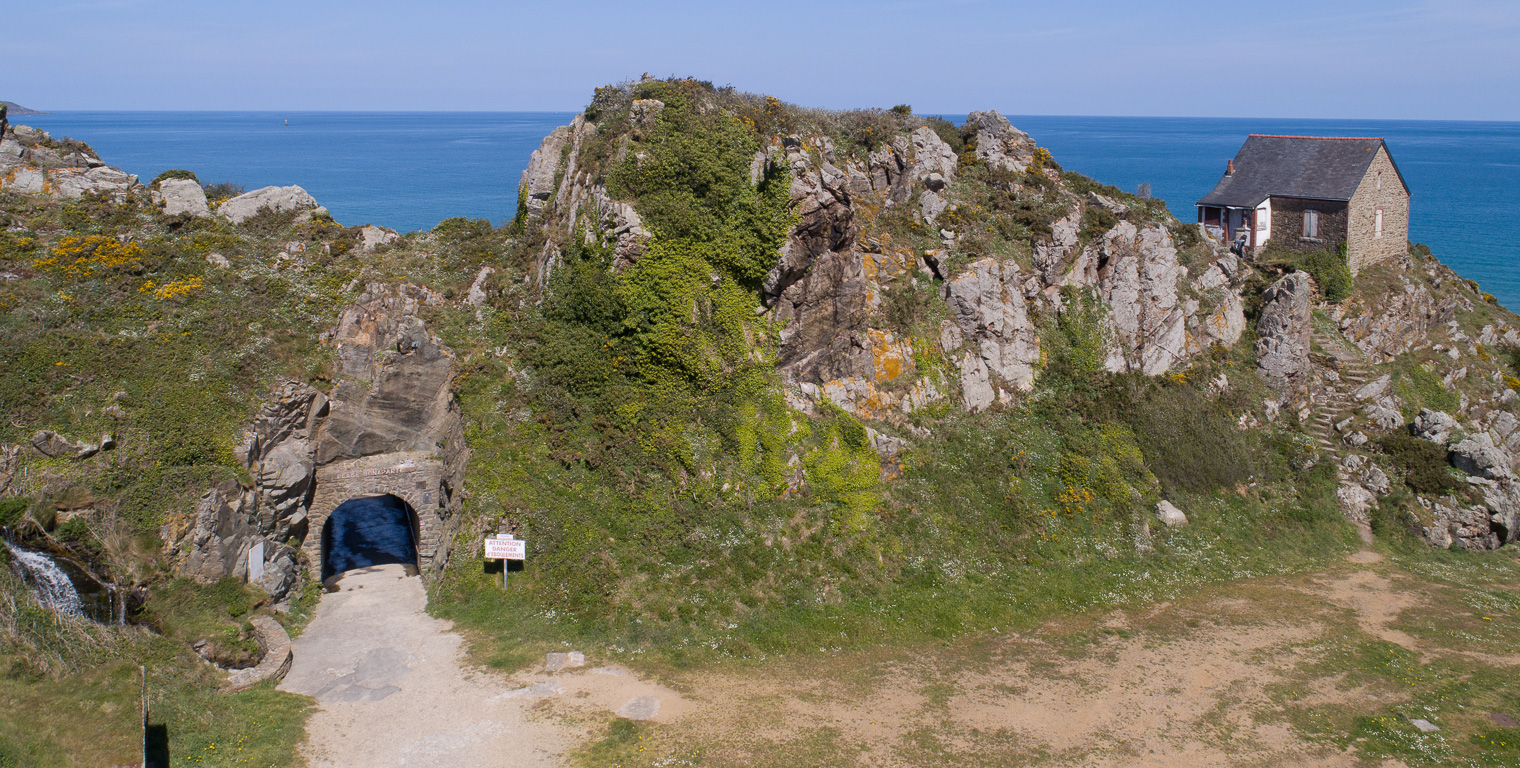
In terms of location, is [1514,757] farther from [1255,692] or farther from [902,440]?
[902,440]

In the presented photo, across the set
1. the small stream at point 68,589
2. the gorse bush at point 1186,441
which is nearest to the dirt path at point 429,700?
the small stream at point 68,589

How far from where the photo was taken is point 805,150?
90.5ft

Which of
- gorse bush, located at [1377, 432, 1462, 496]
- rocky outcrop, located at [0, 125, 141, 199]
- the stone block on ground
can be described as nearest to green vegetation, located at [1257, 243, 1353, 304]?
gorse bush, located at [1377, 432, 1462, 496]

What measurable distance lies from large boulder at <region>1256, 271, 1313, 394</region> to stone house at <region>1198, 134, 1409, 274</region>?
566 cm

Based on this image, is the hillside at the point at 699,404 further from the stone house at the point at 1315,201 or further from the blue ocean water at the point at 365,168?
the blue ocean water at the point at 365,168

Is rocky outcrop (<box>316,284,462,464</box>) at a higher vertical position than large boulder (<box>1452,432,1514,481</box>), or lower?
higher

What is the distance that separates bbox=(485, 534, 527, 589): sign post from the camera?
21.2 m

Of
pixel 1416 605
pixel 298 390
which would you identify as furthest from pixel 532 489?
pixel 1416 605

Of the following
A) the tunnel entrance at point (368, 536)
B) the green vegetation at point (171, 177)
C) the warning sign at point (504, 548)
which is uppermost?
the green vegetation at point (171, 177)

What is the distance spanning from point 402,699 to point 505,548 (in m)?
4.58

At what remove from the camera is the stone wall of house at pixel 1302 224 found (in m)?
36.2

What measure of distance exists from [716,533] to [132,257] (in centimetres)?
2060

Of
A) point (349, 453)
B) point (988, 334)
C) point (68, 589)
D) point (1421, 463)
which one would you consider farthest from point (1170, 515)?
point (68, 589)

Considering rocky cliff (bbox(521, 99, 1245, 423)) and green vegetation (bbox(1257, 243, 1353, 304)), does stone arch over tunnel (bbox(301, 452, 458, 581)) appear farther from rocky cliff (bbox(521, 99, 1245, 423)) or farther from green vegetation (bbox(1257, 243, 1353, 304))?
green vegetation (bbox(1257, 243, 1353, 304))
